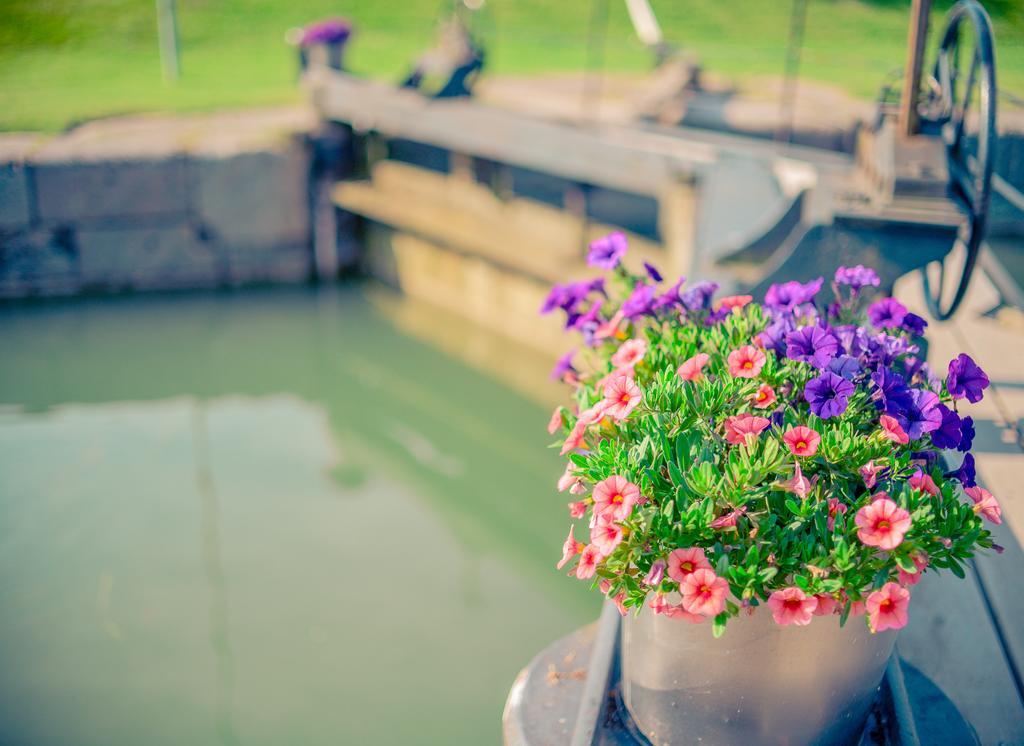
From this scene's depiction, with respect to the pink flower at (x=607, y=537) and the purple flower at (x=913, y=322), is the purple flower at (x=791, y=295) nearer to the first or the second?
the purple flower at (x=913, y=322)

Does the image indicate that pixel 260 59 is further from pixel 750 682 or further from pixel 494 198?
pixel 750 682

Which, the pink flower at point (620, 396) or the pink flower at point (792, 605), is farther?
the pink flower at point (620, 396)

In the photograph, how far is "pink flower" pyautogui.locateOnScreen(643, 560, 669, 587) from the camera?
142cm

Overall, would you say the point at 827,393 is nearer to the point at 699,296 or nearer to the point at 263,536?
the point at 699,296

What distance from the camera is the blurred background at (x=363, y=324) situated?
3240 millimetres

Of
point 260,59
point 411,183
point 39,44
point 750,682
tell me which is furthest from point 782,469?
point 39,44

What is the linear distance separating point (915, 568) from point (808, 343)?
0.39 meters

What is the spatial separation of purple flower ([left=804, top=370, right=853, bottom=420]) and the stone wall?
6.09 meters

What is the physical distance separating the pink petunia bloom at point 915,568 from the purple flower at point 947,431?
0.21 metres

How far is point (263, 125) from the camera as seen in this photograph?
7.59 m

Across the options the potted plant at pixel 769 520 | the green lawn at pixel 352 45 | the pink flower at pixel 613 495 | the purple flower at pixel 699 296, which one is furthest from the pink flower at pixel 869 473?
the green lawn at pixel 352 45

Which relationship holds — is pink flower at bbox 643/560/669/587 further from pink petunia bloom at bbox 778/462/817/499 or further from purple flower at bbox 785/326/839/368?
purple flower at bbox 785/326/839/368

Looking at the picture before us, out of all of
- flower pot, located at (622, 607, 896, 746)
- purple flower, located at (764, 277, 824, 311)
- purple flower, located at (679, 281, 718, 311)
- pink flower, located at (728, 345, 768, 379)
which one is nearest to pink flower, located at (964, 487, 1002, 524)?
flower pot, located at (622, 607, 896, 746)

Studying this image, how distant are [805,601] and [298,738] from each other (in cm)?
231
